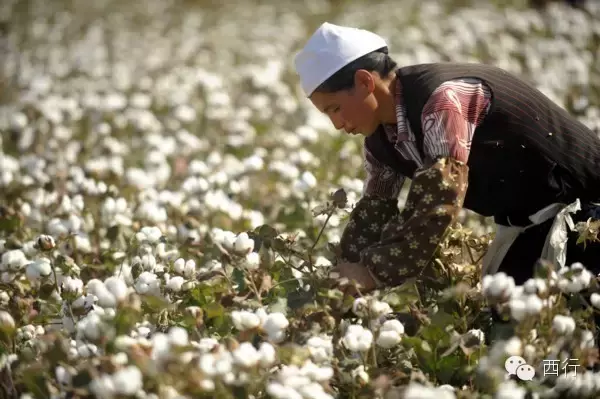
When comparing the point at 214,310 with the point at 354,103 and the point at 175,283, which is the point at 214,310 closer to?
the point at 175,283

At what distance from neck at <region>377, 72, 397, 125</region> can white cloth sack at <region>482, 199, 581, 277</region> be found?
48 cm

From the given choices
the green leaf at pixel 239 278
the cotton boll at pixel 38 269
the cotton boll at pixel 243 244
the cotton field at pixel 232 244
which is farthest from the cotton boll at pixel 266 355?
the cotton boll at pixel 38 269

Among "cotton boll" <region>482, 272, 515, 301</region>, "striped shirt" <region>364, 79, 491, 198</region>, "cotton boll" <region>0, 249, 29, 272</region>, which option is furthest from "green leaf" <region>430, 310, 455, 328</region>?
"cotton boll" <region>0, 249, 29, 272</region>

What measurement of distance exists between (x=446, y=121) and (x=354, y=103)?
0.84 feet

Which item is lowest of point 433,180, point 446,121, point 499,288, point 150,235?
point 150,235

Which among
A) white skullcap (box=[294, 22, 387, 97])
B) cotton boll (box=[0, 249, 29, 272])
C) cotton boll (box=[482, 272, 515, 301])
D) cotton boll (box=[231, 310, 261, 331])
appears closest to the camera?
cotton boll (box=[482, 272, 515, 301])

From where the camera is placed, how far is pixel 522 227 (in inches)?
102

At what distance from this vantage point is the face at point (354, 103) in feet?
7.72

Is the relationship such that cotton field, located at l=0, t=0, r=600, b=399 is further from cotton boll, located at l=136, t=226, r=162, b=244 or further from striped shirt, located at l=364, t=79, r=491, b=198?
striped shirt, located at l=364, t=79, r=491, b=198

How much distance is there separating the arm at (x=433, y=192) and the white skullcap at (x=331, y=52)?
0.22 m

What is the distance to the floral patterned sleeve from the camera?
2.18 meters

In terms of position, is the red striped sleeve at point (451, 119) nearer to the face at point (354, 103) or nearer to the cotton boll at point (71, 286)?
the face at point (354, 103)

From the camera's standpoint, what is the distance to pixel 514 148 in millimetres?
2404

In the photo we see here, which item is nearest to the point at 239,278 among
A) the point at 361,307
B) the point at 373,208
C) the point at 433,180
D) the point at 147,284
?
the point at 147,284
